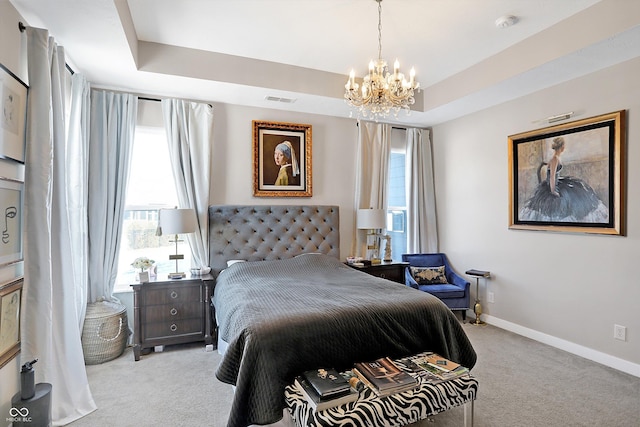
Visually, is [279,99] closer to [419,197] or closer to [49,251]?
[419,197]

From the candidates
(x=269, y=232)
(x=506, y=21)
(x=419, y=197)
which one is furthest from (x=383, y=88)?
(x=419, y=197)

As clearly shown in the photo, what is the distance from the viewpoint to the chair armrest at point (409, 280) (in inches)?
166

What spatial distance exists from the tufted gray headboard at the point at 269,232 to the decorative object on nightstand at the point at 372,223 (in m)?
0.32

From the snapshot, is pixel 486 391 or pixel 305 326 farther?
pixel 486 391

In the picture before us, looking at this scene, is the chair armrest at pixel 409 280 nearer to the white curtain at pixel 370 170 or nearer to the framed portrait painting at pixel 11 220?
the white curtain at pixel 370 170

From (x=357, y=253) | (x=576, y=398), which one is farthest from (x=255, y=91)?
(x=576, y=398)

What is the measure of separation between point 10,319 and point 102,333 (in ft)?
4.25

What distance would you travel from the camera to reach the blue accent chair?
4195 millimetres

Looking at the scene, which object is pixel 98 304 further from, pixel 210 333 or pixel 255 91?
pixel 255 91

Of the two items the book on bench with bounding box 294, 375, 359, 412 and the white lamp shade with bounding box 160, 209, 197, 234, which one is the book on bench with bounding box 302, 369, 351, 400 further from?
the white lamp shade with bounding box 160, 209, 197, 234

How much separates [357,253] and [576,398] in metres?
2.72

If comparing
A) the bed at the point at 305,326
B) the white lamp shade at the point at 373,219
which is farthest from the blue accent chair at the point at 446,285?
the bed at the point at 305,326

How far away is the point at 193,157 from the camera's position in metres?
3.82

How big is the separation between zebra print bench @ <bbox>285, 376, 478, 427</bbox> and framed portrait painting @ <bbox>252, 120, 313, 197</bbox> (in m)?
2.73
